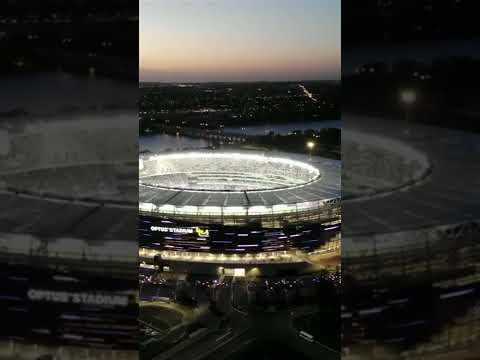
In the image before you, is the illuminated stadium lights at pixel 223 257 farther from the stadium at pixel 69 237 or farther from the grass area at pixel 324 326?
the stadium at pixel 69 237

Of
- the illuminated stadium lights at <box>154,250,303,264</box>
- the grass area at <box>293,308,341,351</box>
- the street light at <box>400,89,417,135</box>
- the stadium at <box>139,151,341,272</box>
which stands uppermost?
the street light at <box>400,89,417,135</box>

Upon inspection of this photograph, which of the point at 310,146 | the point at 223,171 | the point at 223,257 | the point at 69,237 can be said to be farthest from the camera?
the point at 310,146

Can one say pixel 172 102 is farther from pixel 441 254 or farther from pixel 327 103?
pixel 441 254

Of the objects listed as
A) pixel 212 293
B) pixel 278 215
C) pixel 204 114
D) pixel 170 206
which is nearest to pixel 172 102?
pixel 204 114

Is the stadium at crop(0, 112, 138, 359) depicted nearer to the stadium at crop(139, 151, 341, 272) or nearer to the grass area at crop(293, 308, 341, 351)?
the grass area at crop(293, 308, 341, 351)

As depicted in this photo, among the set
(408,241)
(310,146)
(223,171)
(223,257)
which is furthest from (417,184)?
(310,146)

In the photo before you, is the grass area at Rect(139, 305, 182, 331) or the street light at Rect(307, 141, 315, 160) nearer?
the grass area at Rect(139, 305, 182, 331)

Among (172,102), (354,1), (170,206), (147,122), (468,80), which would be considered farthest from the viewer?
(147,122)

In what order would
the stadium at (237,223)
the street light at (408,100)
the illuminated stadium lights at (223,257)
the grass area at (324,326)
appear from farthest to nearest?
the illuminated stadium lights at (223,257), the stadium at (237,223), the grass area at (324,326), the street light at (408,100)

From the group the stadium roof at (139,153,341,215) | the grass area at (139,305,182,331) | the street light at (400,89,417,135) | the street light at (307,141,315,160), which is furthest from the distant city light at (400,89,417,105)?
the street light at (307,141,315,160)

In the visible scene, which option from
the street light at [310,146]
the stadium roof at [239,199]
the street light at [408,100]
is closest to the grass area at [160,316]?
the stadium roof at [239,199]

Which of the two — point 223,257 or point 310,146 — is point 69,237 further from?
point 310,146
